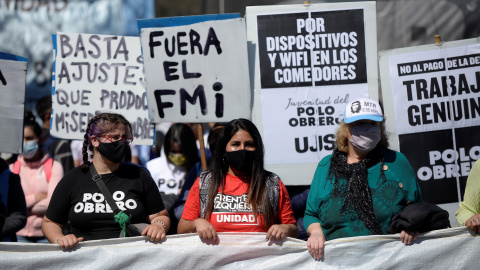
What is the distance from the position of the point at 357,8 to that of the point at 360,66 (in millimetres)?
475

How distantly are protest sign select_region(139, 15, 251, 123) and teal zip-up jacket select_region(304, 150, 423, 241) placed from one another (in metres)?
1.78

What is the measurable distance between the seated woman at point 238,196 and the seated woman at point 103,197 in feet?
0.79

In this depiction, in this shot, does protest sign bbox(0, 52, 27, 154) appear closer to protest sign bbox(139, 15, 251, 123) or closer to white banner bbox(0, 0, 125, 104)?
protest sign bbox(139, 15, 251, 123)

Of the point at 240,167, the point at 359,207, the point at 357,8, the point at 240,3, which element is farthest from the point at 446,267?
the point at 240,3

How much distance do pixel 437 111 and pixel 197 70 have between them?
196 cm

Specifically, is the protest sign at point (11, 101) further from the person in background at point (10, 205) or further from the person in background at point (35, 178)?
the person in background at point (35, 178)

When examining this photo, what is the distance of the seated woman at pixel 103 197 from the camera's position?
13.0 feet

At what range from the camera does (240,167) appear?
4.00 meters

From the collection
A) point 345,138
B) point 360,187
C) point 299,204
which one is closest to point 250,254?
point 360,187

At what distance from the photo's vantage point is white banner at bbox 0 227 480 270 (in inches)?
149

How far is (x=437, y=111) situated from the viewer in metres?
5.59

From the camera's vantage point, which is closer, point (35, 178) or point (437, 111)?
point (437, 111)

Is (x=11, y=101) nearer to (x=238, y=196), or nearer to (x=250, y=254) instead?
(x=238, y=196)

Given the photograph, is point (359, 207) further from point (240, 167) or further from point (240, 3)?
point (240, 3)
